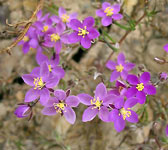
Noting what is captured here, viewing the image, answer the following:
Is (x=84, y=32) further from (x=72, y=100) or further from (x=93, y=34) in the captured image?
(x=72, y=100)

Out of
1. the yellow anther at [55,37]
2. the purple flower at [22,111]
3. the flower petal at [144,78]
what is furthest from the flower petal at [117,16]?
the purple flower at [22,111]

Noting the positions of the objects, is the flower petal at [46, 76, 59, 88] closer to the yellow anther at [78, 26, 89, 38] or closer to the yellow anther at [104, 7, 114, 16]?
the yellow anther at [78, 26, 89, 38]

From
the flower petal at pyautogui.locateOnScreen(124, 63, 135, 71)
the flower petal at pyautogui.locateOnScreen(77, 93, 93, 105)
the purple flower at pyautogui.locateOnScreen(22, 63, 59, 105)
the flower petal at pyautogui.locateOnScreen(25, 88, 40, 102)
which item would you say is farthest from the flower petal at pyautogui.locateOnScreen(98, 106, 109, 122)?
the flower petal at pyautogui.locateOnScreen(124, 63, 135, 71)

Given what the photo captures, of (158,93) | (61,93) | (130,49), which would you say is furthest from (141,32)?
(61,93)

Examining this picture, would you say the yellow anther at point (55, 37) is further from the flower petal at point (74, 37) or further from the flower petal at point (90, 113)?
the flower petal at point (90, 113)

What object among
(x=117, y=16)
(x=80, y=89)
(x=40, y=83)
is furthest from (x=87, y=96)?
(x=117, y=16)

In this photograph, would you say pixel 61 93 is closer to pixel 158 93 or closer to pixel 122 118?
pixel 122 118
